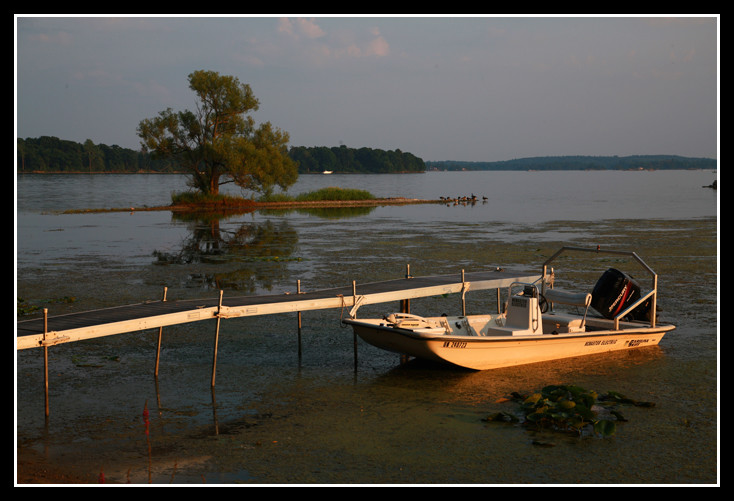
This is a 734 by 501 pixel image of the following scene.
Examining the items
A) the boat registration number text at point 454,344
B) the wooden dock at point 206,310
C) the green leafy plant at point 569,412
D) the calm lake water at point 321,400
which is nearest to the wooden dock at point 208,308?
the wooden dock at point 206,310

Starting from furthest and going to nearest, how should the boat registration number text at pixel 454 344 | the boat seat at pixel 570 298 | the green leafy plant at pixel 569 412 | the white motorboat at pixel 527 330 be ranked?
the boat seat at pixel 570 298 → the white motorboat at pixel 527 330 → the boat registration number text at pixel 454 344 → the green leafy plant at pixel 569 412

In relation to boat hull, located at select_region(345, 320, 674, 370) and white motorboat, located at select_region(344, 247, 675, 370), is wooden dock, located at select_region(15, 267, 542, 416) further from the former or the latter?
white motorboat, located at select_region(344, 247, 675, 370)

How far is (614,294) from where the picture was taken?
648 inches

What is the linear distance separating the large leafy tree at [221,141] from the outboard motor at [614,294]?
46.9 m

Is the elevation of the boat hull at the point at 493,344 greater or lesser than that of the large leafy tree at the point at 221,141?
lesser

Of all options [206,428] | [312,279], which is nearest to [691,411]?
[206,428]

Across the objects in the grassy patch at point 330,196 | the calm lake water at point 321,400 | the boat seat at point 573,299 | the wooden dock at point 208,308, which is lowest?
the calm lake water at point 321,400

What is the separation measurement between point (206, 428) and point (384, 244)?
24540 mm

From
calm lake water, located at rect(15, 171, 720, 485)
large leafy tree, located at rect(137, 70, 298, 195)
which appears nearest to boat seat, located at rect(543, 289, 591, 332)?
calm lake water, located at rect(15, 171, 720, 485)

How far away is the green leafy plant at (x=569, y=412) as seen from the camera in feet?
35.8

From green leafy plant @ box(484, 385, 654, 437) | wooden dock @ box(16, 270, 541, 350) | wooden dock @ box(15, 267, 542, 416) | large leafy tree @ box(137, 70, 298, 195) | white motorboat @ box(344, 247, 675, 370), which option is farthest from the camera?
large leafy tree @ box(137, 70, 298, 195)

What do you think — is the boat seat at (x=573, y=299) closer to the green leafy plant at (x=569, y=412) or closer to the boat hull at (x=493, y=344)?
the boat hull at (x=493, y=344)

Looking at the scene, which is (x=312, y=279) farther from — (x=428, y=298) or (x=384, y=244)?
(x=384, y=244)

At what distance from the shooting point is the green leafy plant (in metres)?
10.9
